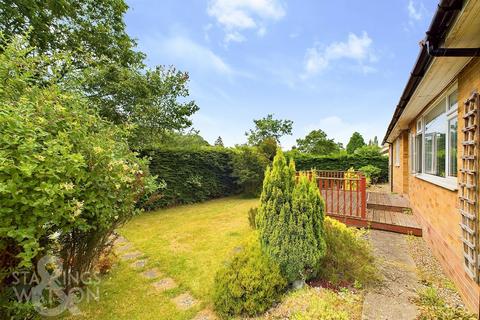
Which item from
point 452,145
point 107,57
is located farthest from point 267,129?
point 452,145

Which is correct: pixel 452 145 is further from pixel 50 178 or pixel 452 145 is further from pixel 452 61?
pixel 50 178

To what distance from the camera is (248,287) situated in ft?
9.40

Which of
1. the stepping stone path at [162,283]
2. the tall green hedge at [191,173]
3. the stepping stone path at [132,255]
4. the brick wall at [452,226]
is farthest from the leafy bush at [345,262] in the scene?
the tall green hedge at [191,173]

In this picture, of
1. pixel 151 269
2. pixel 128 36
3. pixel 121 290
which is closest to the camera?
pixel 121 290

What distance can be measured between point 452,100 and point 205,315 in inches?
205

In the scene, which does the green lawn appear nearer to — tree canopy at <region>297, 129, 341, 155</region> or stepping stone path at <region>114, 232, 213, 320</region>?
stepping stone path at <region>114, 232, 213, 320</region>

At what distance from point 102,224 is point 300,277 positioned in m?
2.73

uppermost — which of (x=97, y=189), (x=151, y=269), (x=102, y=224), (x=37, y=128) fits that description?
(x=37, y=128)

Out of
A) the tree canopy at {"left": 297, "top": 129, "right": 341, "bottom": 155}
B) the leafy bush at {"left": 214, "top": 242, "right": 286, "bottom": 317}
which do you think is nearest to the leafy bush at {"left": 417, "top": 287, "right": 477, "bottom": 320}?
the leafy bush at {"left": 214, "top": 242, "right": 286, "bottom": 317}

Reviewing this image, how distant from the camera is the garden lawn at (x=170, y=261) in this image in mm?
3213

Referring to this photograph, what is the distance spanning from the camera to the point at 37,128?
2166 mm

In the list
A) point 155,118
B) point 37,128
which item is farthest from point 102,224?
point 155,118

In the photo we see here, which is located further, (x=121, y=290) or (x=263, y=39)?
(x=263, y=39)

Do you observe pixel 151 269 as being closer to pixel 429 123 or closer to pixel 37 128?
pixel 37 128
